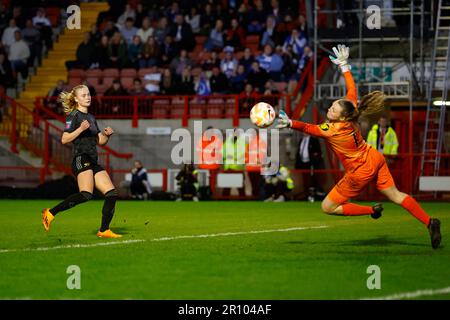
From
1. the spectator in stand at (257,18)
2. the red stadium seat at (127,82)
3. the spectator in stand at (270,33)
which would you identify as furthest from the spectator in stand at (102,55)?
the spectator in stand at (270,33)

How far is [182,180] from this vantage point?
26.0m

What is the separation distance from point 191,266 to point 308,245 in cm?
272

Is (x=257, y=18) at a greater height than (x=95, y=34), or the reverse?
(x=257, y=18)

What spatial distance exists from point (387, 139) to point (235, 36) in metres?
7.75

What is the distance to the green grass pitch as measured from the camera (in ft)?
26.9

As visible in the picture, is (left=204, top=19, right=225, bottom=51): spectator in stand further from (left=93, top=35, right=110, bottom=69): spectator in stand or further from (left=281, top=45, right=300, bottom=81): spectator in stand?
(left=93, top=35, right=110, bottom=69): spectator in stand

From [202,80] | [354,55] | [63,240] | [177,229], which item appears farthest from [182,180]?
[63,240]

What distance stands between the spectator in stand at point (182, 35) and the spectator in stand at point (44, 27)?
4939mm

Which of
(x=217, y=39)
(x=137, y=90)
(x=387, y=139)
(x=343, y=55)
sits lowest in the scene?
(x=387, y=139)

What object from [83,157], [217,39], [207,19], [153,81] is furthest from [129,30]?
[83,157]

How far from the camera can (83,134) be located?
42.8 ft

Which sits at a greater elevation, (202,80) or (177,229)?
(202,80)

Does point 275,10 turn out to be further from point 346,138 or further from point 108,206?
point 346,138
